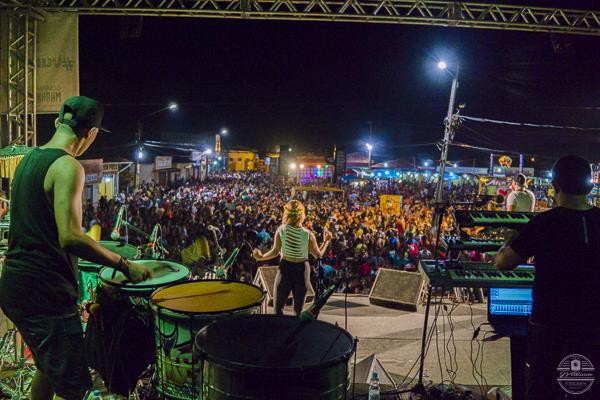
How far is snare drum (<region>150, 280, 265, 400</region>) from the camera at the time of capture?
111 inches

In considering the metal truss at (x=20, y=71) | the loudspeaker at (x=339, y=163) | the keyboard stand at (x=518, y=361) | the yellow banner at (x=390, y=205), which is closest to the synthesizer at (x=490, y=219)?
the keyboard stand at (x=518, y=361)

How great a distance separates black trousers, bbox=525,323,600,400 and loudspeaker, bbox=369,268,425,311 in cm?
479

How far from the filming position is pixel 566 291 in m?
2.36

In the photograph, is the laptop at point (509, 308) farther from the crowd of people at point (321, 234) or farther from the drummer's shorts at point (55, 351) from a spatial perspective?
the crowd of people at point (321, 234)

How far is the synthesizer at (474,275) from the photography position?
3.38 metres

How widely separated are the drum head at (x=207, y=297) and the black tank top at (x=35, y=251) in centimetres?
79

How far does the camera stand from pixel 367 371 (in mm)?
4168

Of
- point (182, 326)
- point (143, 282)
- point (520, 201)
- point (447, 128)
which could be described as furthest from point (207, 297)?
point (447, 128)

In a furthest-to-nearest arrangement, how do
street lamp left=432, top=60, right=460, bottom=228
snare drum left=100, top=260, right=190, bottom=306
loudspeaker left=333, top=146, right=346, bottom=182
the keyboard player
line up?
loudspeaker left=333, top=146, right=346, bottom=182, street lamp left=432, top=60, right=460, bottom=228, the keyboard player, snare drum left=100, top=260, right=190, bottom=306

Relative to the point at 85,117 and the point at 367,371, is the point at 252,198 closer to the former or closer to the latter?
the point at 367,371

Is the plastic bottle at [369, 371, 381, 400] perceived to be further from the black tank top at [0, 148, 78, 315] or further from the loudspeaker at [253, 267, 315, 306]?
the loudspeaker at [253, 267, 315, 306]

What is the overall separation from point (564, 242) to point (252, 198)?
→ 23.6 metres

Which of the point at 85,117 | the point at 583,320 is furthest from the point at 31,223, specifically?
the point at 583,320

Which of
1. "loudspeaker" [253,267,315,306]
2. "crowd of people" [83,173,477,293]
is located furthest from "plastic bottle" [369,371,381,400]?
"loudspeaker" [253,267,315,306]
